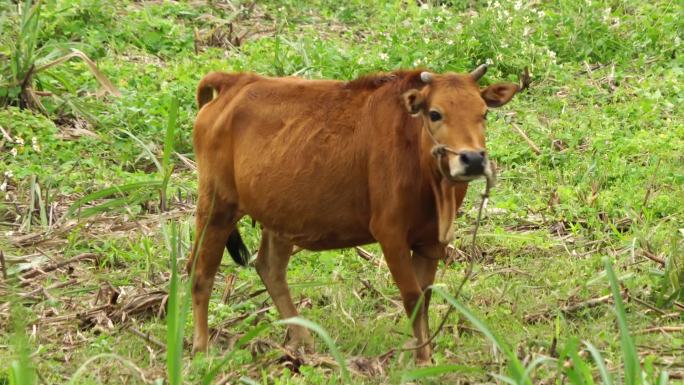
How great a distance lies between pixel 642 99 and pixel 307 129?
4.82 meters

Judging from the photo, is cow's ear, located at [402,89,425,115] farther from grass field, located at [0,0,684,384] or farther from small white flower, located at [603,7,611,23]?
small white flower, located at [603,7,611,23]

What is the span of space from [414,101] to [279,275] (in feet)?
5.12

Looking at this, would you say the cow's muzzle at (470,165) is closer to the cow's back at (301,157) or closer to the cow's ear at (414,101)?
the cow's ear at (414,101)

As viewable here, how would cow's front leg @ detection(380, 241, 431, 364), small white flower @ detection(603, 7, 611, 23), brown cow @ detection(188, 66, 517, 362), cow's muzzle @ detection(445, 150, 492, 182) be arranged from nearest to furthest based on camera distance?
cow's muzzle @ detection(445, 150, 492, 182)
brown cow @ detection(188, 66, 517, 362)
cow's front leg @ detection(380, 241, 431, 364)
small white flower @ detection(603, 7, 611, 23)

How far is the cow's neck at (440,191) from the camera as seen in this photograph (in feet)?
21.9

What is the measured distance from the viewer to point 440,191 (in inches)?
265

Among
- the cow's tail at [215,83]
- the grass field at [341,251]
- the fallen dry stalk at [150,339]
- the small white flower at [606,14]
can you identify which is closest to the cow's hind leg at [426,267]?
the grass field at [341,251]

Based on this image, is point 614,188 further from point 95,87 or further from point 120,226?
point 95,87

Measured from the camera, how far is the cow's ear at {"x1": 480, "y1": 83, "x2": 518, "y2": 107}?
682 centimetres

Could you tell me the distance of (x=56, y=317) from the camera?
7.75m

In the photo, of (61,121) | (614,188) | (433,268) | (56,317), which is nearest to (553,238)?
(614,188)

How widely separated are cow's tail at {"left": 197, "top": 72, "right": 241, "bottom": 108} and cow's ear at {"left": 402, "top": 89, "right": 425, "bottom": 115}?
4.90ft

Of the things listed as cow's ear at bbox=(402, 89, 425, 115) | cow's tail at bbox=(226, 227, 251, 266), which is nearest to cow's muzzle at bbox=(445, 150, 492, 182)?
cow's ear at bbox=(402, 89, 425, 115)

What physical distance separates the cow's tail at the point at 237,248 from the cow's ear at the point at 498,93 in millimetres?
1779
